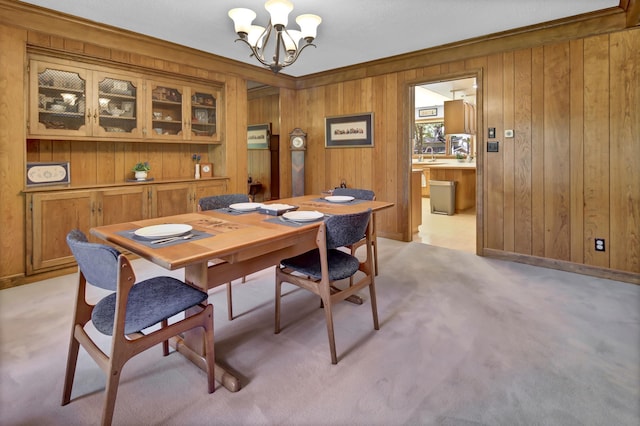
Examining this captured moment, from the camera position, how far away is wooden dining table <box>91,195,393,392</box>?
146 centimetres

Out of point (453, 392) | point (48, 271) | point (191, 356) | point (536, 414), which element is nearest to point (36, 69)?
point (48, 271)

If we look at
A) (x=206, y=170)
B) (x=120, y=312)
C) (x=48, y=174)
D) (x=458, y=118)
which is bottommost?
(x=120, y=312)

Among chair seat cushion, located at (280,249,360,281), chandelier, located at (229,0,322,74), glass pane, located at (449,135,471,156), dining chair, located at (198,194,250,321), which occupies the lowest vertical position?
chair seat cushion, located at (280,249,360,281)

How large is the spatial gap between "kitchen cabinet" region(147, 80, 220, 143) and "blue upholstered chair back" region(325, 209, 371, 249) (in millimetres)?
2901

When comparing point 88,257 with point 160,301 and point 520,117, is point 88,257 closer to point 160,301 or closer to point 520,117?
point 160,301

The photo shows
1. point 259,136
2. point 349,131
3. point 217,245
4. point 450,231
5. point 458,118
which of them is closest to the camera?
point 217,245

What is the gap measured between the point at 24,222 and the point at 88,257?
239 centimetres

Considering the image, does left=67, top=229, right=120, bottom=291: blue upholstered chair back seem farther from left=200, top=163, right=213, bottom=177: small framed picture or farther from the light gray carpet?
left=200, top=163, right=213, bottom=177: small framed picture

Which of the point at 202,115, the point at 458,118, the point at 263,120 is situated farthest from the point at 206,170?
the point at 458,118

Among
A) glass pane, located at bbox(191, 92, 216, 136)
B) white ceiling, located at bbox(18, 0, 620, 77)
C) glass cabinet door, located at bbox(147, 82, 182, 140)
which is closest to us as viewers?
white ceiling, located at bbox(18, 0, 620, 77)

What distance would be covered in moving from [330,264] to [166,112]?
3.01 metres

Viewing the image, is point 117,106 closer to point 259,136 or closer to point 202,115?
point 202,115

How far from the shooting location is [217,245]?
154 centimetres

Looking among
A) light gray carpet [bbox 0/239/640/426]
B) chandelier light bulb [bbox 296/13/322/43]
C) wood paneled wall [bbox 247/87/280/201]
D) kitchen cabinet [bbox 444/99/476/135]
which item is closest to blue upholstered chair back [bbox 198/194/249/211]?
light gray carpet [bbox 0/239/640/426]
